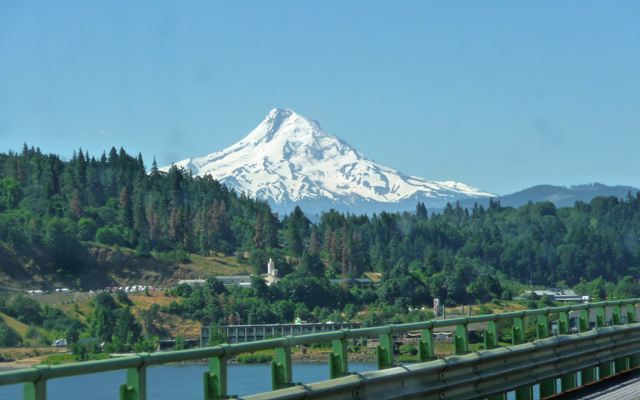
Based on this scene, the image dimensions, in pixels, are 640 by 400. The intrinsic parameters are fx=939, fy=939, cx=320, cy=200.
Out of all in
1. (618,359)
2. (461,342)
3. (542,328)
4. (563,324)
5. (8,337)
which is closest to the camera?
(461,342)

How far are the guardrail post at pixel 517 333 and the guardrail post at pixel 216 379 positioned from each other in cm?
778

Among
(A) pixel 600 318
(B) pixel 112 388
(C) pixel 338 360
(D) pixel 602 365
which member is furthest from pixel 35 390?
(A) pixel 600 318

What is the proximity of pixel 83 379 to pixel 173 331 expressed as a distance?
7349 inches

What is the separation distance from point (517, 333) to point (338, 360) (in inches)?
232

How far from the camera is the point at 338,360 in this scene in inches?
453

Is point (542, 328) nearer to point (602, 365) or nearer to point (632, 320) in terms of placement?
point (602, 365)

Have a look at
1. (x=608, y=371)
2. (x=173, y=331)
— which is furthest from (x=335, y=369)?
(x=173, y=331)

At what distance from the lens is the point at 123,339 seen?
6649 inches

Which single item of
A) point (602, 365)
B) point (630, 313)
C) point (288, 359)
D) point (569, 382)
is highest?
point (288, 359)

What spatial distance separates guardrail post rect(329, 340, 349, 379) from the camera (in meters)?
11.4

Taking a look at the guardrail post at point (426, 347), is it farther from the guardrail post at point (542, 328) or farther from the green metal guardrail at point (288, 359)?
the guardrail post at point (542, 328)

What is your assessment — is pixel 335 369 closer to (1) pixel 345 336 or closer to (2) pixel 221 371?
(1) pixel 345 336

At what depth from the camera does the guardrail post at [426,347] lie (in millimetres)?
13367

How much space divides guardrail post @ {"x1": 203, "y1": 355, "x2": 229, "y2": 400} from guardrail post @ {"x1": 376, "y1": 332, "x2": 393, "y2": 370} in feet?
10.2
